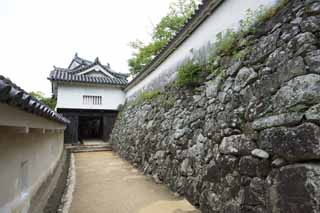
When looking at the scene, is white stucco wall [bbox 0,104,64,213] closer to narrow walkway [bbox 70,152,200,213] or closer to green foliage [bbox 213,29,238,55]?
narrow walkway [bbox 70,152,200,213]

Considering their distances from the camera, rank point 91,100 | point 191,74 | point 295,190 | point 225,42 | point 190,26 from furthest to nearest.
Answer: point 91,100 → point 190,26 → point 191,74 → point 225,42 → point 295,190

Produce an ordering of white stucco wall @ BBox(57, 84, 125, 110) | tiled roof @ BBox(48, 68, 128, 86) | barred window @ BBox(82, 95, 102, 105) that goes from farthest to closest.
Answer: barred window @ BBox(82, 95, 102, 105) → white stucco wall @ BBox(57, 84, 125, 110) → tiled roof @ BBox(48, 68, 128, 86)

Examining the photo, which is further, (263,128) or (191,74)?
(191,74)

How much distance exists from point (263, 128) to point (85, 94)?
36.9ft

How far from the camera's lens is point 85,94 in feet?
38.1

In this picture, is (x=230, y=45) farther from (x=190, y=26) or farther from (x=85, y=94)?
(x=85, y=94)

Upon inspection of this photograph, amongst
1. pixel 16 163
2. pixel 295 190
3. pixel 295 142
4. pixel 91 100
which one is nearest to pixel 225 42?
pixel 295 142

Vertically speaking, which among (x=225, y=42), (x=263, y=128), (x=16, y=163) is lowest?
(x=16, y=163)

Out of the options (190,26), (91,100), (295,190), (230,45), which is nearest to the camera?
(295,190)

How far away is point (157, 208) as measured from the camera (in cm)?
323

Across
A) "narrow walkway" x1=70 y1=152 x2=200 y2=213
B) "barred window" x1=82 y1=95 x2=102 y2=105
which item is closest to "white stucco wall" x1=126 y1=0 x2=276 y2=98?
"narrow walkway" x1=70 y1=152 x2=200 y2=213

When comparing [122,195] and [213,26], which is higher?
[213,26]

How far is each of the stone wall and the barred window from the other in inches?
363

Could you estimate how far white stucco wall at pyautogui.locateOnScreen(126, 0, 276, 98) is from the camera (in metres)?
3.11
